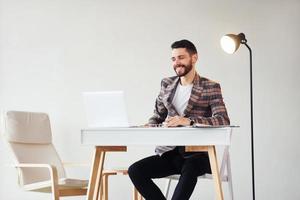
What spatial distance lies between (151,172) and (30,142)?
3.94 ft

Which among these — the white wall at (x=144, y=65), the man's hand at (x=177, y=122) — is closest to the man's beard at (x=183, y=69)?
the man's hand at (x=177, y=122)

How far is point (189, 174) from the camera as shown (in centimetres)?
325

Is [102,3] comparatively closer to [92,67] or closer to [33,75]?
[92,67]

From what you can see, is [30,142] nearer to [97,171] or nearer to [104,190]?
[104,190]

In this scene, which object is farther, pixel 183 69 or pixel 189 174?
pixel 183 69

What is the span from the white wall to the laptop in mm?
1577

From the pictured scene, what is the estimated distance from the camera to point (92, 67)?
5.01m

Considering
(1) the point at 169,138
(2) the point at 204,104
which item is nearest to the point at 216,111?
(2) the point at 204,104

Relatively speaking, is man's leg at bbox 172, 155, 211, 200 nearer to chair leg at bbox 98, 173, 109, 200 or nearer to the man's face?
the man's face

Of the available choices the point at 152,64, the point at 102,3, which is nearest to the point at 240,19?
the point at 152,64

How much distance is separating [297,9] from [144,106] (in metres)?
1.46

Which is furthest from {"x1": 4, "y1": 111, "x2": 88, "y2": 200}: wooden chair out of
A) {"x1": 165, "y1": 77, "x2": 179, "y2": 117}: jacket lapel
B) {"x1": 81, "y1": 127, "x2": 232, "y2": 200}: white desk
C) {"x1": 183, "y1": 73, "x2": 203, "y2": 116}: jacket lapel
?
{"x1": 183, "y1": 73, "x2": 203, "y2": 116}: jacket lapel

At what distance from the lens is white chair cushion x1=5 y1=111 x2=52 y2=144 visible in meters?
4.14

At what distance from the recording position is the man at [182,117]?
10.8 feet
